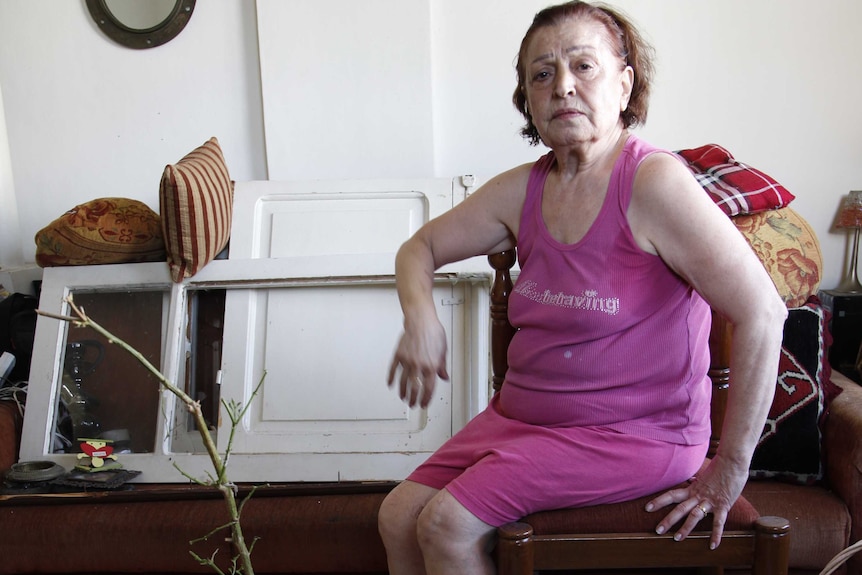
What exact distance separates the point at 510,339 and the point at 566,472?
0.43 m

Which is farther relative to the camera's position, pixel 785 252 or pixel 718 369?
pixel 785 252

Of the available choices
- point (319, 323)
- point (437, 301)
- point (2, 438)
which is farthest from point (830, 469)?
point (2, 438)

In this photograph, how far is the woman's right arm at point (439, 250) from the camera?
1.39 m

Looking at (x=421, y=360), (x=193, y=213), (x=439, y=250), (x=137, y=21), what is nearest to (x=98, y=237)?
(x=193, y=213)

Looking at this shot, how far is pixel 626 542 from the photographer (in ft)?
4.16

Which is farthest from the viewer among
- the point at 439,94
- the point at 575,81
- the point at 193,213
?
the point at 439,94

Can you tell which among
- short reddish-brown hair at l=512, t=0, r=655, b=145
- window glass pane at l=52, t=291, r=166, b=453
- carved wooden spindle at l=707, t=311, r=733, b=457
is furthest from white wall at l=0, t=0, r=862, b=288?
carved wooden spindle at l=707, t=311, r=733, b=457

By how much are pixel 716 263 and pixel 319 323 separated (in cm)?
144

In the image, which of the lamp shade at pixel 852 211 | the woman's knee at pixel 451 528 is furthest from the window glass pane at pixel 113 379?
the lamp shade at pixel 852 211

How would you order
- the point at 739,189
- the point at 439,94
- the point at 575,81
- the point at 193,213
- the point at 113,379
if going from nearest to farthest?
the point at 575,81
the point at 739,189
the point at 193,213
the point at 113,379
the point at 439,94

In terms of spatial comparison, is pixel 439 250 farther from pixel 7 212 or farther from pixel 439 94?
pixel 7 212

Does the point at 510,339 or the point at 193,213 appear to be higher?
the point at 193,213

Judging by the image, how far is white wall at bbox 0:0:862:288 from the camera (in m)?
2.73

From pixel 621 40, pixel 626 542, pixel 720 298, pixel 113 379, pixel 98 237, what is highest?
pixel 621 40
